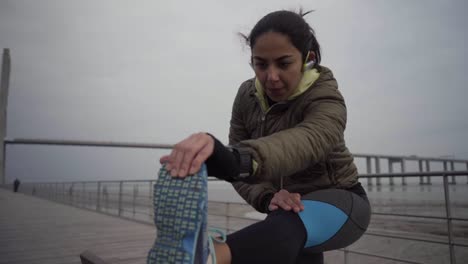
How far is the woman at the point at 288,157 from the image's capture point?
0.57m

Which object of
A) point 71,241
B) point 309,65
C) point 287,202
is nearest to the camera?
point 287,202

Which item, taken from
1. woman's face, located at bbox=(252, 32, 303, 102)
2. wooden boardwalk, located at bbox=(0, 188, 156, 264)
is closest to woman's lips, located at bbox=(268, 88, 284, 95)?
woman's face, located at bbox=(252, 32, 303, 102)

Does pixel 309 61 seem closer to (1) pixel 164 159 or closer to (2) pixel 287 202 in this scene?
(2) pixel 287 202

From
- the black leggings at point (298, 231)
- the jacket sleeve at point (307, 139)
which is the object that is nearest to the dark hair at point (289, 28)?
the jacket sleeve at point (307, 139)

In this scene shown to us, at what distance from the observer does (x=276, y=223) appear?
671 millimetres

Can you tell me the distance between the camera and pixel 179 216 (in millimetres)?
481

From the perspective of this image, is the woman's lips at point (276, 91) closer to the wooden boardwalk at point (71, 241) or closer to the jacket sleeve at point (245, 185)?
the jacket sleeve at point (245, 185)

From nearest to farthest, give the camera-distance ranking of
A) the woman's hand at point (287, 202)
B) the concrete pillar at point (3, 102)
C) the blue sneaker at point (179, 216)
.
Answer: the blue sneaker at point (179, 216), the woman's hand at point (287, 202), the concrete pillar at point (3, 102)

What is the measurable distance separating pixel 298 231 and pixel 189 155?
34 centimetres

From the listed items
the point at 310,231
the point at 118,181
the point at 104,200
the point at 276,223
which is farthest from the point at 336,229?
the point at 104,200

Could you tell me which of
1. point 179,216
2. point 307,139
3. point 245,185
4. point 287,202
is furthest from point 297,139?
point 245,185

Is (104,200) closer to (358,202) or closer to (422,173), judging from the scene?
(422,173)

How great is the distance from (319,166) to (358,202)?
13 centimetres

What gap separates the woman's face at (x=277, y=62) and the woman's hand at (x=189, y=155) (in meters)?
0.37
